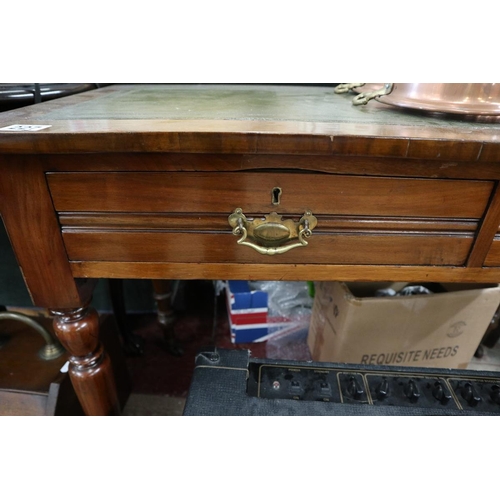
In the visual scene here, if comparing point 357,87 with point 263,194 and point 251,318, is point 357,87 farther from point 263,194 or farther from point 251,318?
point 251,318

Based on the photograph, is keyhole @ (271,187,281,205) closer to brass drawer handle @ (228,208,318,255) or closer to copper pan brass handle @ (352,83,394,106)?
brass drawer handle @ (228,208,318,255)

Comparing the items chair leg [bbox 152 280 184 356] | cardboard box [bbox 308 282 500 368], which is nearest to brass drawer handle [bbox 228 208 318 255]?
cardboard box [bbox 308 282 500 368]

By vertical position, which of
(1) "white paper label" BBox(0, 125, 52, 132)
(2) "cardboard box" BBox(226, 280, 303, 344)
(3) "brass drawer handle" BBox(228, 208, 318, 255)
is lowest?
(2) "cardboard box" BBox(226, 280, 303, 344)

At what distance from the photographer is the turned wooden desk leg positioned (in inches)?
21.7

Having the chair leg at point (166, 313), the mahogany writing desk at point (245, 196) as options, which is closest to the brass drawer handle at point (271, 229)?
the mahogany writing desk at point (245, 196)

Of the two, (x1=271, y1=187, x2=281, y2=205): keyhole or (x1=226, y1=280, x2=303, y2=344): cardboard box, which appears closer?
(x1=271, y1=187, x2=281, y2=205): keyhole

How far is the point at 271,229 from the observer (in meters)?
0.45

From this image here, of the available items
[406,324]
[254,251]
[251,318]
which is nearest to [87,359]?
[254,251]

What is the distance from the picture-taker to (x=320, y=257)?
1.62 ft

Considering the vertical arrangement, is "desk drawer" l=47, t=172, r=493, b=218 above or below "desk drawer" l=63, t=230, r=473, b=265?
above

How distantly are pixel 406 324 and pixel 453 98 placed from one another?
51 cm

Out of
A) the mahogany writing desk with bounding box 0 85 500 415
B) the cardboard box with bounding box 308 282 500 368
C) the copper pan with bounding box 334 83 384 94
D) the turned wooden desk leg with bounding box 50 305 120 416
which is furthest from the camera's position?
the cardboard box with bounding box 308 282 500 368

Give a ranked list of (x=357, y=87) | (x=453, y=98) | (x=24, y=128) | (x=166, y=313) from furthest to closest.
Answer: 1. (x=166, y=313)
2. (x=357, y=87)
3. (x=453, y=98)
4. (x=24, y=128)

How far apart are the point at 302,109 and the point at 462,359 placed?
77 centimetres
